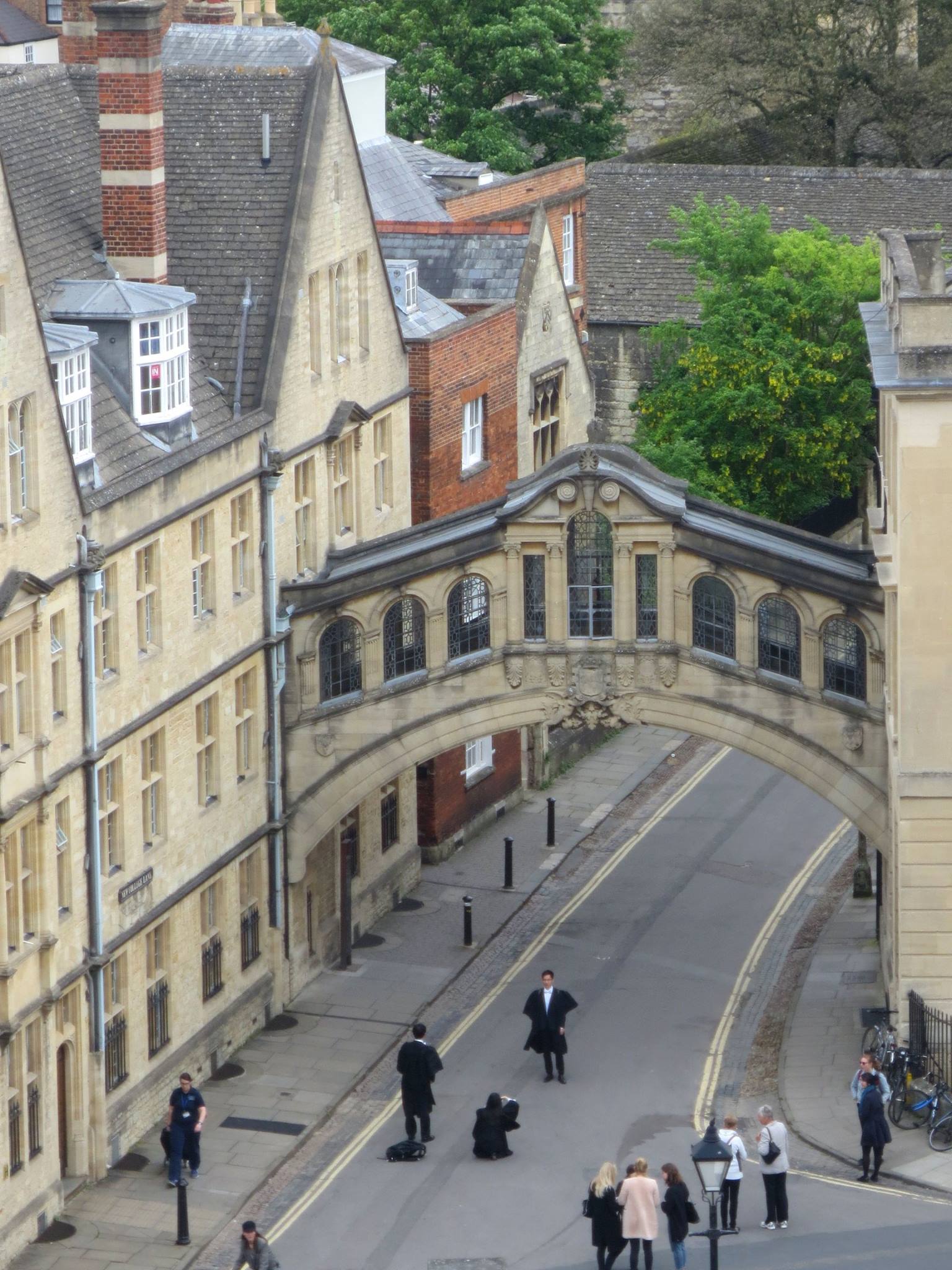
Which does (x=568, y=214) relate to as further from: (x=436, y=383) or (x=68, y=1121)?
(x=68, y=1121)

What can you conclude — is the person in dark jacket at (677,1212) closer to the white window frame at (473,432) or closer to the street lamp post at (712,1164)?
the street lamp post at (712,1164)

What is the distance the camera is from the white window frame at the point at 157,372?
3978 cm

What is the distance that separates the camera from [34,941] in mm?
35281

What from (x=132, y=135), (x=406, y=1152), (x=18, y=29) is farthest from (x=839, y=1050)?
(x=18, y=29)

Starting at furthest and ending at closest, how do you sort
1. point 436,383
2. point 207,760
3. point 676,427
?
point 676,427
point 436,383
point 207,760

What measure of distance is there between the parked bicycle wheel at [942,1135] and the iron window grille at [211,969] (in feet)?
35.8

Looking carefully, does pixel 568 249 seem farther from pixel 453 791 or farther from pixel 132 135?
pixel 132 135

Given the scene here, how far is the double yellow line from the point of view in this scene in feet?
122

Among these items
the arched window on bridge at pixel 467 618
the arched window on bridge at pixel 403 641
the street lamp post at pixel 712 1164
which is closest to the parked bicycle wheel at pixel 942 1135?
the street lamp post at pixel 712 1164

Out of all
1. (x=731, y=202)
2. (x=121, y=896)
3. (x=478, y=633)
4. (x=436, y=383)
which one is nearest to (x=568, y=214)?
(x=731, y=202)

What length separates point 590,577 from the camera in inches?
1665

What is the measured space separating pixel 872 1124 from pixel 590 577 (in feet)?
32.5

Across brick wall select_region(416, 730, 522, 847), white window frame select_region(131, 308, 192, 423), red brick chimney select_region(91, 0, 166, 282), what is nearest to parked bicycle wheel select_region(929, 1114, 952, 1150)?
brick wall select_region(416, 730, 522, 847)

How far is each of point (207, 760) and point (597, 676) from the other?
6206mm
